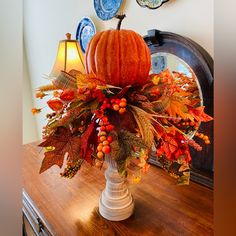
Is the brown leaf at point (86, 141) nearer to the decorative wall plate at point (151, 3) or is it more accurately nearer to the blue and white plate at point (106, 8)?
the decorative wall plate at point (151, 3)

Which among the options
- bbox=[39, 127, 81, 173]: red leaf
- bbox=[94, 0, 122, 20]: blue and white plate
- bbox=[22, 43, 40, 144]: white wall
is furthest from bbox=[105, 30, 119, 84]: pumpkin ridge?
bbox=[22, 43, 40, 144]: white wall

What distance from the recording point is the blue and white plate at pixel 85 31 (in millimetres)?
1590

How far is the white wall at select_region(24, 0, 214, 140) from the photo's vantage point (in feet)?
3.10

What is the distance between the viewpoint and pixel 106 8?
1.42 metres

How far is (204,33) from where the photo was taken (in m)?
0.93

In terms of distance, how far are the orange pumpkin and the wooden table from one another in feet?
1.41

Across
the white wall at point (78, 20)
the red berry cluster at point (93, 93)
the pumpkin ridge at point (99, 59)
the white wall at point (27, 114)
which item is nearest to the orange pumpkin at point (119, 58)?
the pumpkin ridge at point (99, 59)

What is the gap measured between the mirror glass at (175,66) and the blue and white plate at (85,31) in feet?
2.31

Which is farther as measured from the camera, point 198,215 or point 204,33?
point 204,33

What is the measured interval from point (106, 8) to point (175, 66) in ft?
2.39
